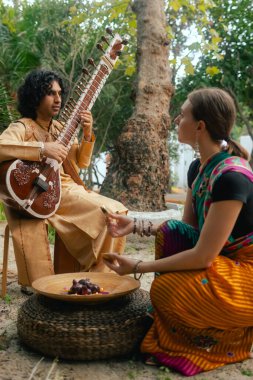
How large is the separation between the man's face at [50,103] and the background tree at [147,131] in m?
2.06

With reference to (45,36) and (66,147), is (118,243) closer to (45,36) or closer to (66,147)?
(66,147)

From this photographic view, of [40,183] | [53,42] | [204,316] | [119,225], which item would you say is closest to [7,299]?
[40,183]

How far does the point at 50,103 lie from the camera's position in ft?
10.8

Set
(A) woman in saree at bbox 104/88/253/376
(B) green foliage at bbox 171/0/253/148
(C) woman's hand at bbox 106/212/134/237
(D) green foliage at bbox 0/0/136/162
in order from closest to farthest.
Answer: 1. (A) woman in saree at bbox 104/88/253/376
2. (C) woman's hand at bbox 106/212/134/237
3. (D) green foliage at bbox 0/0/136/162
4. (B) green foliage at bbox 171/0/253/148

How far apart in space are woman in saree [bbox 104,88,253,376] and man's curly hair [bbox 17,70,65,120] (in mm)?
1446

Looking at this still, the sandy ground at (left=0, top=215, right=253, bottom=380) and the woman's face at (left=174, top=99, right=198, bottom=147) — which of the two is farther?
the woman's face at (left=174, top=99, right=198, bottom=147)

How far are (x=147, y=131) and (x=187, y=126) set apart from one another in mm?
3305

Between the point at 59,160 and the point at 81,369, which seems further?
the point at 59,160

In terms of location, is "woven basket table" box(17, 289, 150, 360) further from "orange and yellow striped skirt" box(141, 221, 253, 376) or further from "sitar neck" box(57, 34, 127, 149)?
"sitar neck" box(57, 34, 127, 149)

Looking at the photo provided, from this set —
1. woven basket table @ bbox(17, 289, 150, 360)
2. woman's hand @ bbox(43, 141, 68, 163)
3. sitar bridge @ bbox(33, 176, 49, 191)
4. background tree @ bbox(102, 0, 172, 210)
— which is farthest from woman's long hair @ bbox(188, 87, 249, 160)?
background tree @ bbox(102, 0, 172, 210)

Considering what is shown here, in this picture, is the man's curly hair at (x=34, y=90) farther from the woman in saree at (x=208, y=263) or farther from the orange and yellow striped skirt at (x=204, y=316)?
the orange and yellow striped skirt at (x=204, y=316)

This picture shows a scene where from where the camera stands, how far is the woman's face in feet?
7.01

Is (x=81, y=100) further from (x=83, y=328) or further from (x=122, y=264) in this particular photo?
(x=83, y=328)

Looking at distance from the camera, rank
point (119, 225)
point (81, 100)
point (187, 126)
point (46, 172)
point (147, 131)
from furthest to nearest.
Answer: point (147, 131), point (81, 100), point (46, 172), point (119, 225), point (187, 126)
